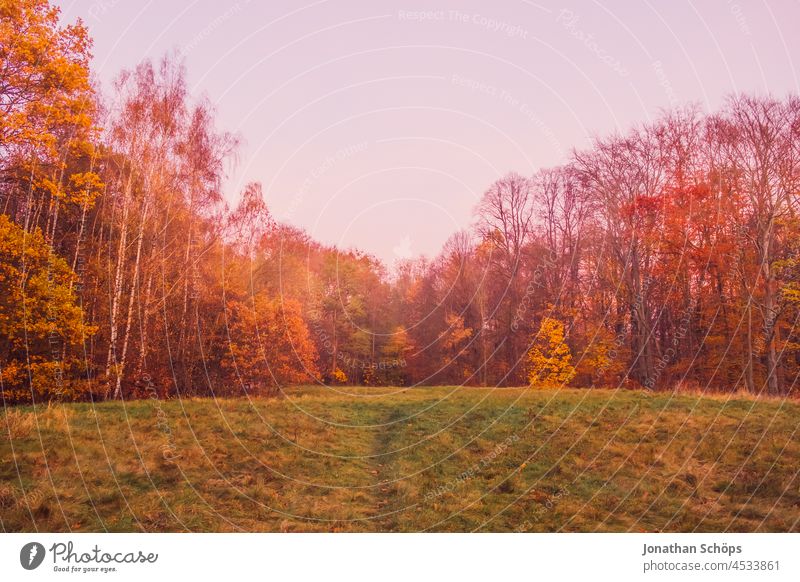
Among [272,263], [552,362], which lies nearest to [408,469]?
[552,362]

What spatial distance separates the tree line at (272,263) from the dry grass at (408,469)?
608 cm

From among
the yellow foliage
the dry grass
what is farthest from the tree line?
the dry grass

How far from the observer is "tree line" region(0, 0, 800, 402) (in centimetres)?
1853

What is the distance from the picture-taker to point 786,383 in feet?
99.4

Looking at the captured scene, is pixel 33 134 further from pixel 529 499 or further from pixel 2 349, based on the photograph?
pixel 529 499

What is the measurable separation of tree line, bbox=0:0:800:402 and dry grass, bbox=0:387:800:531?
608 centimetres

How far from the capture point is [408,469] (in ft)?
48.8

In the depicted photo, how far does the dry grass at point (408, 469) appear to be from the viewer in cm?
1085

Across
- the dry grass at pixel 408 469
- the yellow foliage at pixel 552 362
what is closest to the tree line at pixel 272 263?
the yellow foliage at pixel 552 362

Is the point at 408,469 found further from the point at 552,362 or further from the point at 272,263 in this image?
the point at 272,263

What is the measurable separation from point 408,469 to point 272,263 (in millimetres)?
21992

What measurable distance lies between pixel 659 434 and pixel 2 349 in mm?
25245

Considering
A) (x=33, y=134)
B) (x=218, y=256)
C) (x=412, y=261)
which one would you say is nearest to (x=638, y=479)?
(x=33, y=134)

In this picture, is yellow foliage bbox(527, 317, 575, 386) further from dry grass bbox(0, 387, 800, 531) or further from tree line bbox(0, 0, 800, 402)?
dry grass bbox(0, 387, 800, 531)
